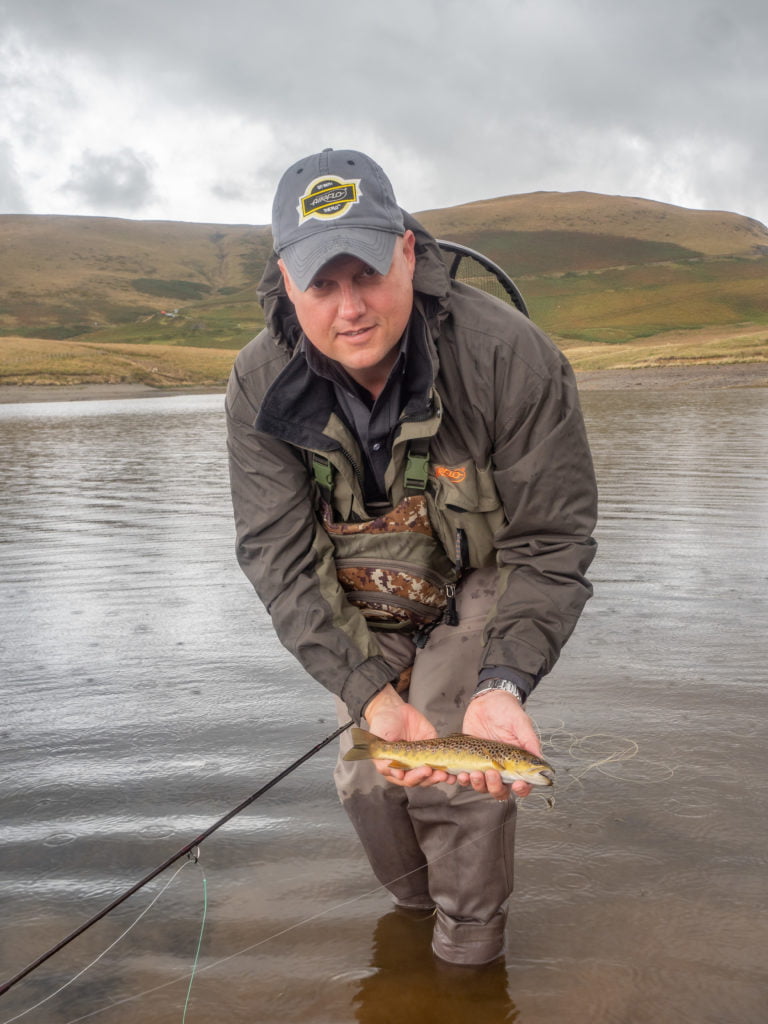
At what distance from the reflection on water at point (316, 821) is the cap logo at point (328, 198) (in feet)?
8.21

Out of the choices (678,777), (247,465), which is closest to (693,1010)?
(678,777)

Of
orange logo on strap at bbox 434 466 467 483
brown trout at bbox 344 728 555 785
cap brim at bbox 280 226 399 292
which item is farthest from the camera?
orange logo on strap at bbox 434 466 467 483

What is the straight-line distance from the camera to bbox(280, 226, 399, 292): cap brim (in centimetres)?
307

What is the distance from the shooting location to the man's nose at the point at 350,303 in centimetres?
316

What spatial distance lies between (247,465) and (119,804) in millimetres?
1844

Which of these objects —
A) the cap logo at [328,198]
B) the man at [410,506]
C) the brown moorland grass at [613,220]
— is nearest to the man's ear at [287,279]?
the man at [410,506]

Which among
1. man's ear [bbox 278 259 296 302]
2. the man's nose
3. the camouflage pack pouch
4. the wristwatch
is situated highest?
man's ear [bbox 278 259 296 302]

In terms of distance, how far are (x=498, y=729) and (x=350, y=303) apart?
4.74 feet

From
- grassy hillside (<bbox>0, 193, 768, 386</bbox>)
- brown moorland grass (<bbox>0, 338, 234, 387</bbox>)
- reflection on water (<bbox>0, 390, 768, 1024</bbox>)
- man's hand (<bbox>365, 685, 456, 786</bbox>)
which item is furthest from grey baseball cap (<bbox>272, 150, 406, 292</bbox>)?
brown moorland grass (<bbox>0, 338, 234, 387</bbox>)

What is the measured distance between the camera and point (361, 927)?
11.8ft

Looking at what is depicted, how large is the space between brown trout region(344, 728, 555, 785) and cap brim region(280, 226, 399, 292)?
147cm

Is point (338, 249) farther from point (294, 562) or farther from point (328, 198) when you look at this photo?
point (294, 562)

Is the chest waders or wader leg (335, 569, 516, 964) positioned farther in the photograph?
the chest waders

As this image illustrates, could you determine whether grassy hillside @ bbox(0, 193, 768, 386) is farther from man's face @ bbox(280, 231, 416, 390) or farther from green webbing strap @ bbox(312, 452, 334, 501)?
man's face @ bbox(280, 231, 416, 390)
